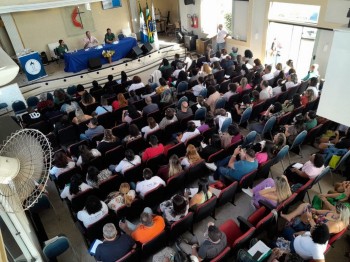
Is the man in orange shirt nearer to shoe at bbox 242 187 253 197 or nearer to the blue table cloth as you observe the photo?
shoe at bbox 242 187 253 197

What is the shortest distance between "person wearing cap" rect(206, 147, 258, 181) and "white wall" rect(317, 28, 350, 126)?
1.24 m

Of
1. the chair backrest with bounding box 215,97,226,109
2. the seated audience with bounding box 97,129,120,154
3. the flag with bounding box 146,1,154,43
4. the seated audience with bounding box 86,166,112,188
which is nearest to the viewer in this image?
the seated audience with bounding box 86,166,112,188

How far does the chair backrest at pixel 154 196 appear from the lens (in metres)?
4.32

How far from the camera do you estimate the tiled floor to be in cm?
416

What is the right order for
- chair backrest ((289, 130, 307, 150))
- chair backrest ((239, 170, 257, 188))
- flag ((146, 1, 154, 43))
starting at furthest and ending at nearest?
flag ((146, 1, 154, 43)) < chair backrest ((289, 130, 307, 150)) < chair backrest ((239, 170, 257, 188))

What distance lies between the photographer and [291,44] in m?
10.3

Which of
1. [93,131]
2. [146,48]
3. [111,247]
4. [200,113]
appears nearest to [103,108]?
[93,131]

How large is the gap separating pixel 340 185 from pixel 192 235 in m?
2.42

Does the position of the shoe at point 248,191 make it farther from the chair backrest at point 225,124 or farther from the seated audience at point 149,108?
the seated audience at point 149,108

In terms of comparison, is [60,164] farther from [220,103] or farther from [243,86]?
[243,86]

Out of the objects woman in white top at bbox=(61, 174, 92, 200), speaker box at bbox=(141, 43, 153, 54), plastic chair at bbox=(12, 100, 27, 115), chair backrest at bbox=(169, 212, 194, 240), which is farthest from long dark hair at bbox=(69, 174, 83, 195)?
speaker box at bbox=(141, 43, 153, 54)

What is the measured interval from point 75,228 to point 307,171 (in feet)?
13.0

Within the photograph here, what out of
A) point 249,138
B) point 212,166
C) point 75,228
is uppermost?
point 249,138

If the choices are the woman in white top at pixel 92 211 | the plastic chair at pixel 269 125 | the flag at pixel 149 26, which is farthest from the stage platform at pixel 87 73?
the woman in white top at pixel 92 211
